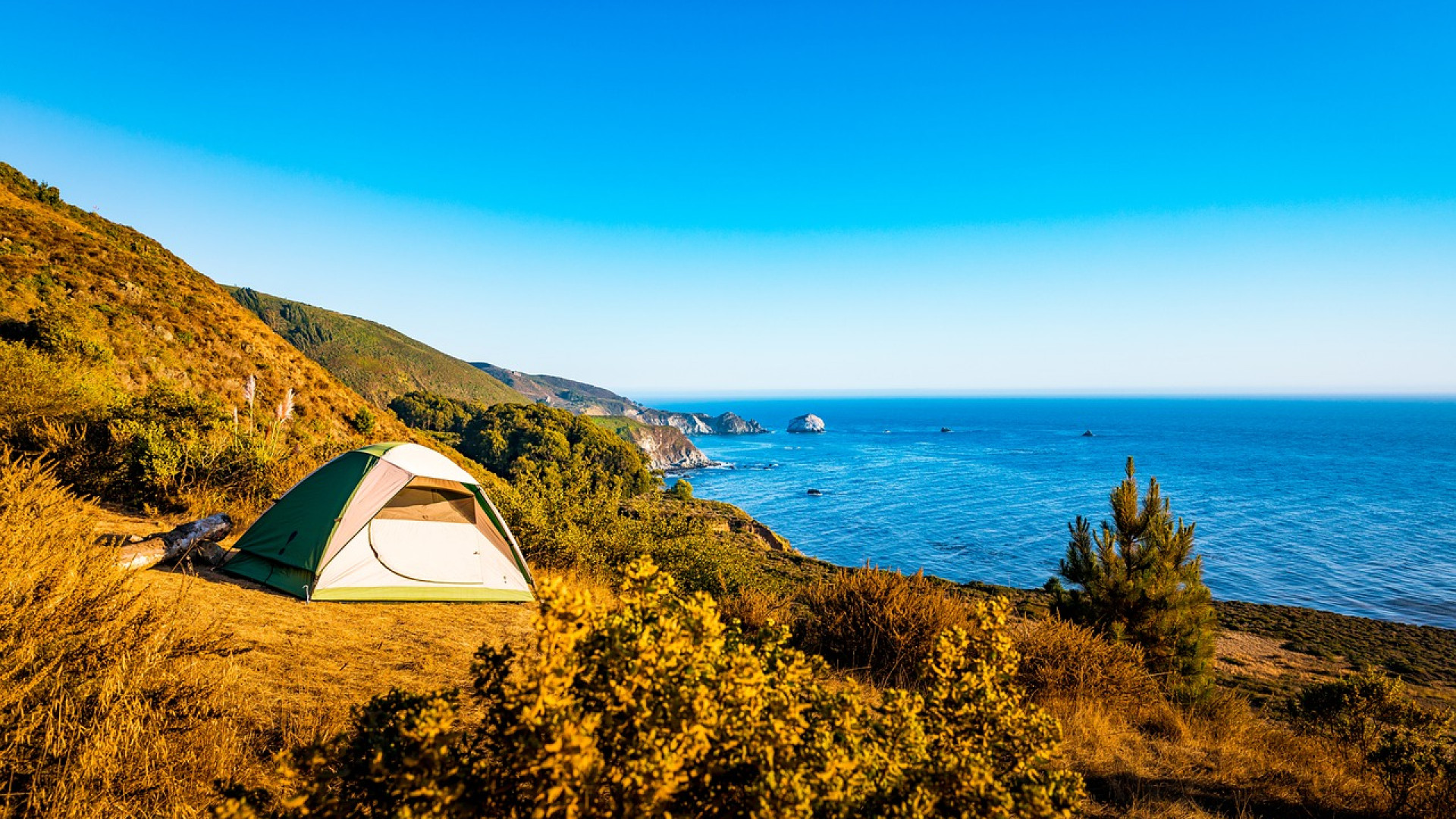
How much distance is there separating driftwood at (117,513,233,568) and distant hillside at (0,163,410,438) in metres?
9.56

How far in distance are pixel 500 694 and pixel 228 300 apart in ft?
128

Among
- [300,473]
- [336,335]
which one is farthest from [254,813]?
[336,335]

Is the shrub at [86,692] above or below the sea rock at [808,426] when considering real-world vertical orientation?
above

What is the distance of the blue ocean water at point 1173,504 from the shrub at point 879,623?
2.08ft

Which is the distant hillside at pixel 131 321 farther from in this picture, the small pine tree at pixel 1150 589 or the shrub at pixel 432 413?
the shrub at pixel 432 413

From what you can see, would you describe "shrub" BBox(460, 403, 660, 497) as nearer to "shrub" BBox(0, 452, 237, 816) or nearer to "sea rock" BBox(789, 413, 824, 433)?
"shrub" BBox(0, 452, 237, 816)

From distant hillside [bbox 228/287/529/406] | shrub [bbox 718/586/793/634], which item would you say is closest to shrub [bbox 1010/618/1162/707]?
shrub [bbox 718/586/793/634]

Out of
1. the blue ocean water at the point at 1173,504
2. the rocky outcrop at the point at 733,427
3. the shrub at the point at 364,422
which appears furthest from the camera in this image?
the rocky outcrop at the point at 733,427

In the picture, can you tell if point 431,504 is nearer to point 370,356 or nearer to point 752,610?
point 752,610

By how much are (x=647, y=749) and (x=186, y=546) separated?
9622 millimetres

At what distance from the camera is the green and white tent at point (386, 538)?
Answer: 26.1 ft

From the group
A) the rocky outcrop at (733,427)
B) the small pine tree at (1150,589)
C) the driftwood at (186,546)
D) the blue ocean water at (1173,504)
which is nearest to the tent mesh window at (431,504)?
the driftwood at (186,546)

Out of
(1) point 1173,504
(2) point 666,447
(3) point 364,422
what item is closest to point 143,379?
(3) point 364,422

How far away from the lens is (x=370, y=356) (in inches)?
3654
